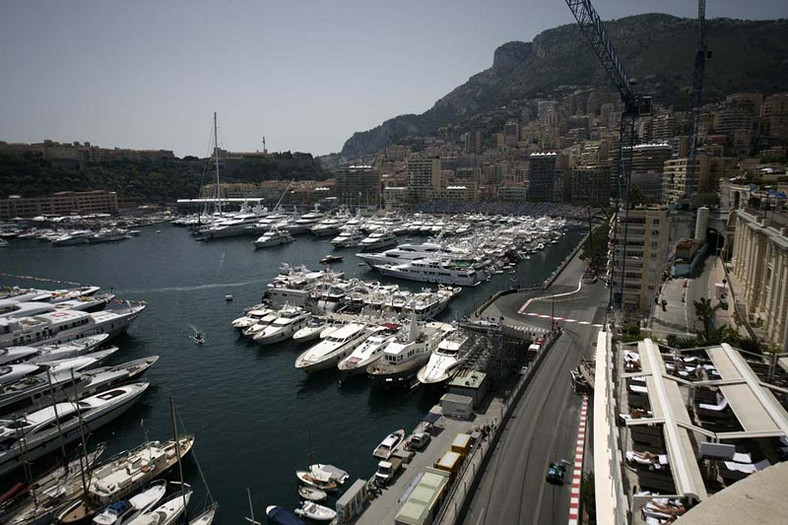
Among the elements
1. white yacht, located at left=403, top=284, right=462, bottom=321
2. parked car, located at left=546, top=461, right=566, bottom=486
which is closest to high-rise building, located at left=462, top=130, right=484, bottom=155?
white yacht, located at left=403, top=284, right=462, bottom=321

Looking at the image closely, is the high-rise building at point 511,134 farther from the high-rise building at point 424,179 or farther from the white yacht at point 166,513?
the white yacht at point 166,513

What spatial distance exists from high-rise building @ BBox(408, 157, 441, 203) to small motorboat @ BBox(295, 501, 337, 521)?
89860mm

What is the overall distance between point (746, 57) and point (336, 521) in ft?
463

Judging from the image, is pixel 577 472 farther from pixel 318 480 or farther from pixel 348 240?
pixel 348 240

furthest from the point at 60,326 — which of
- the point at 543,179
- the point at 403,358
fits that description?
the point at 543,179

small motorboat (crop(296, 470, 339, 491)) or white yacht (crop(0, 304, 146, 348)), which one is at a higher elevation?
white yacht (crop(0, 304, 146, 348))

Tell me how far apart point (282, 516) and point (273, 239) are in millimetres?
52584

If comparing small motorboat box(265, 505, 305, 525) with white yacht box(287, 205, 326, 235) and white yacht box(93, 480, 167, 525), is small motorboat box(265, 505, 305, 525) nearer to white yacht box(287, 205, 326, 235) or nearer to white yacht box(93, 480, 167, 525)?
white yacht box(93, 480, 167, 525)

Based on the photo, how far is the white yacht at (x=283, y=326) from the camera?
25022mm

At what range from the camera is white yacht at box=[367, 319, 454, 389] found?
1975 cm

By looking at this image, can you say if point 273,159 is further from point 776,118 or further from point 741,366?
point 741,366

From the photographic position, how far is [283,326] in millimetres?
25797

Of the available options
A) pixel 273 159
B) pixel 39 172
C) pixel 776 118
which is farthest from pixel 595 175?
pixel 39 172

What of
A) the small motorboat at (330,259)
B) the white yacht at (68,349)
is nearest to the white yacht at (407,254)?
the small motorboat at (330,259)
